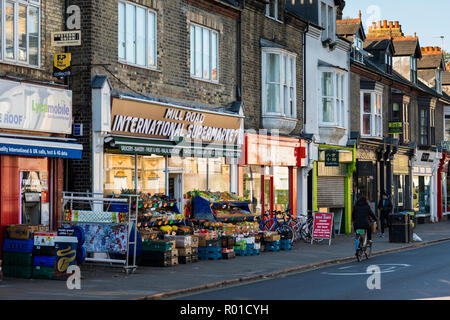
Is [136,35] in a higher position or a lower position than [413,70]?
lower

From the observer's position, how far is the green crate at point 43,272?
15.0m

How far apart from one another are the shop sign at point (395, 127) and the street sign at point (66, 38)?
937 inches

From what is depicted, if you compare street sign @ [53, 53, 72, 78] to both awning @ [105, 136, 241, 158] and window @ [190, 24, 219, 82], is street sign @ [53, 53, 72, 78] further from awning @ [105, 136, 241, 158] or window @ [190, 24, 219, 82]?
window @ [190, 24, 219, 82]

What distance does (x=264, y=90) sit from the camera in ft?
86.7

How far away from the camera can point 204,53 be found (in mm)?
23203

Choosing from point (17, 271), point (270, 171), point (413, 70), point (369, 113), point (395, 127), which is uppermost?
point (413, 70)

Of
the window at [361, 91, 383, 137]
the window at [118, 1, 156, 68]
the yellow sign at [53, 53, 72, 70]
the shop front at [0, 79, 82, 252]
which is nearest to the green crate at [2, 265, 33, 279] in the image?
the shop front at [0, 79, 82, 252]

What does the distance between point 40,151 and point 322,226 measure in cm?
1204

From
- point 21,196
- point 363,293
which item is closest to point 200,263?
point 21,196

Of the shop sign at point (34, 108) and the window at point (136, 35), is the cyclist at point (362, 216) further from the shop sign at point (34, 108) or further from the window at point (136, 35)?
the shop sign at point (34, 108)

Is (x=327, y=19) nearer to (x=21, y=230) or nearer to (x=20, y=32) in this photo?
(x=20, y=32)

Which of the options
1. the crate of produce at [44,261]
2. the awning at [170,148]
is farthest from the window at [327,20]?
the crate of produce at [44,261]

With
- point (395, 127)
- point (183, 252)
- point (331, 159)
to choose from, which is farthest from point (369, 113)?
point (183, 252)
